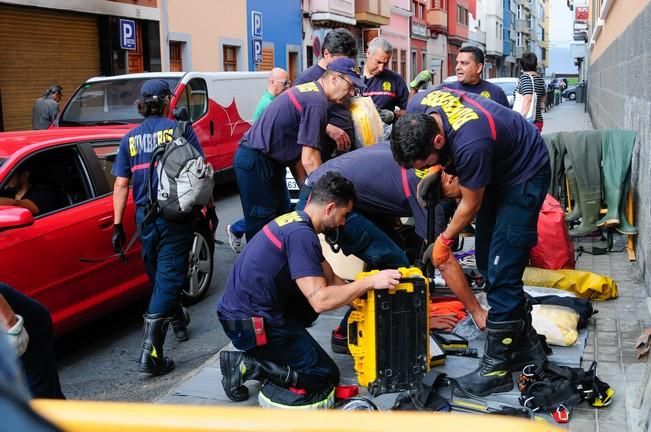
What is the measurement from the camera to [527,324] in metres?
4.45

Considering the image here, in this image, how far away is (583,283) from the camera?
589 cm

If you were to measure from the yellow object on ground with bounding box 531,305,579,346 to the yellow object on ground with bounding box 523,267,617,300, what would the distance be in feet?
2.64

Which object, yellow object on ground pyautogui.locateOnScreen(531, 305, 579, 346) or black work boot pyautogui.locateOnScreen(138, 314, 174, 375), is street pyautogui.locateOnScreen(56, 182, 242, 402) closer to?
black work boot pyautogui.locateOnScreen(138, 314, 174, 375)

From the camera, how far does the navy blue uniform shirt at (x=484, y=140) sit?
12.8ft

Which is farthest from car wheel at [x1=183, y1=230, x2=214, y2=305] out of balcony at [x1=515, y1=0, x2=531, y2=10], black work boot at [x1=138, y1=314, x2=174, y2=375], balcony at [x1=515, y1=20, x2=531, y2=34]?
balcony at [x1=515, y1=20, x2=531, y2=34]

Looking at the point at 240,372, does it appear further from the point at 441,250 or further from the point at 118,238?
the point at 118,238

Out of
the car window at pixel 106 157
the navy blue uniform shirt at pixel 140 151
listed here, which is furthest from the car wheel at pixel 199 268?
the navy blue uniform shirt at pixel 140 151

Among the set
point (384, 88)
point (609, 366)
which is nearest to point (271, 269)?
point (609, 366)

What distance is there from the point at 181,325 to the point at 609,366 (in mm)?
2765

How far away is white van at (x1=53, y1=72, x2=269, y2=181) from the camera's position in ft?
36.8

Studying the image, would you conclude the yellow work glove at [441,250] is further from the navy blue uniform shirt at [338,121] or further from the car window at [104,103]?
the car window at [104,103]

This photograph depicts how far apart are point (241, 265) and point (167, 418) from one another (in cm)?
297

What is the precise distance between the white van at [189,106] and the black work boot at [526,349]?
7.13 meters

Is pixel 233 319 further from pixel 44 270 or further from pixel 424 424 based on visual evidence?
pixel 424 424
